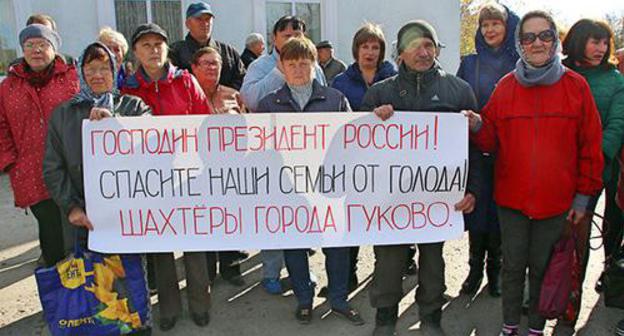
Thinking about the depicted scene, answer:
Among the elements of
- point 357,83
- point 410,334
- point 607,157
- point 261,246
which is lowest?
point 410,334

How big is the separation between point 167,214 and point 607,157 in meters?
2.67

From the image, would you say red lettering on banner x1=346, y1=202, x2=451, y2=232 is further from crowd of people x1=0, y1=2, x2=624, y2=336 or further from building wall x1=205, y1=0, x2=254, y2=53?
building wall x1=205, y1=0, x2=254, y2=53

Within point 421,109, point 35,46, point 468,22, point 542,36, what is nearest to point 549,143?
point 542,36

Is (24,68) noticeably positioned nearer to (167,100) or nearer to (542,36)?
(167,100)

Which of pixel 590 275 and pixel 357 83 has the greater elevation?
pixel 357 83

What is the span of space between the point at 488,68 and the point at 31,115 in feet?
10.4

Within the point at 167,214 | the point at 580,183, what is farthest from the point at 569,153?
the point at 167,214

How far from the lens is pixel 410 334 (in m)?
3.24

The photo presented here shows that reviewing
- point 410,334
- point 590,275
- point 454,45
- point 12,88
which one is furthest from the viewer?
point 454,45

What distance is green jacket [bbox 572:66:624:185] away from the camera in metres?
2.96

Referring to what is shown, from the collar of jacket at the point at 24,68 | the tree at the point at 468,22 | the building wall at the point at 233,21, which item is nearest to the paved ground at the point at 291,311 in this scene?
the collar of jacket at the point at 24,68

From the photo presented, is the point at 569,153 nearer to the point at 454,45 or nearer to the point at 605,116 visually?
the point at 605,116

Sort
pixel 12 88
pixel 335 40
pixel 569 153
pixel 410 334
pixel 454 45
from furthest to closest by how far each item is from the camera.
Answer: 1. pixel 454 45
2. pixel 335 40
3. pixel 12 88
4. pixel 410 334
5. pixel 569 153

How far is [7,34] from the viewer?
873 cm
